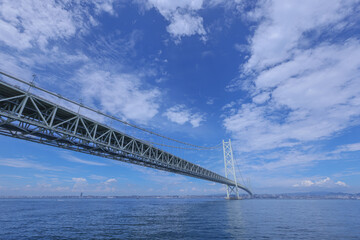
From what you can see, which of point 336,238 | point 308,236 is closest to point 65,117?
point 308,236

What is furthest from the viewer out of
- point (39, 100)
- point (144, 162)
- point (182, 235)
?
point (144, 162)

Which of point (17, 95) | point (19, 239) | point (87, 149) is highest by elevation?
point (17, 95)

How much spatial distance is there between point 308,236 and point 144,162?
27.4m

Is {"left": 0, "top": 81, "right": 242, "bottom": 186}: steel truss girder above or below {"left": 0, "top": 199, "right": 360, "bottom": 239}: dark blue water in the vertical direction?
above

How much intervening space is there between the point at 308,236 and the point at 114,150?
2557 centimetres

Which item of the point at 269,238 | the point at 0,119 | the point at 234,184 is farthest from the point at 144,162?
the point at 234,184

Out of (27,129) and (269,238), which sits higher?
(27,129)

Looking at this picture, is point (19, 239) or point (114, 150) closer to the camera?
point (19, 239)

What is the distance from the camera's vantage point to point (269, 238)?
43.9 ft

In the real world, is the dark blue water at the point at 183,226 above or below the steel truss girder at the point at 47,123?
below

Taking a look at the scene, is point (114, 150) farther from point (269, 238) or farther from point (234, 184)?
point (234, 184)

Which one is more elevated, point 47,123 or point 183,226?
point 47,123

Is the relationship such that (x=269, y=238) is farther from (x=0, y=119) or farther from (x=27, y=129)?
(x=0, y=119)

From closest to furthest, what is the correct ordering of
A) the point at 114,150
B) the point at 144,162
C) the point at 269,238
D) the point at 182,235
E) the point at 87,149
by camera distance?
1. the point at 269,238
2. the point at 182,235
3. the point at 87,149
4. the point at 114,150
5. the point at 144,162
